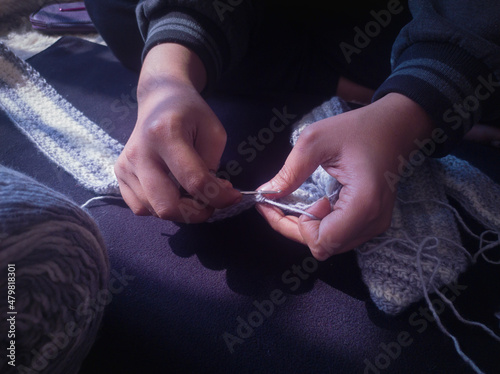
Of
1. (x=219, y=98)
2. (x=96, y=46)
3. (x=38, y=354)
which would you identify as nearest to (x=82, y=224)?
(x=38, y=354)

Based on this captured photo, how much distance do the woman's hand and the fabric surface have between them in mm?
106

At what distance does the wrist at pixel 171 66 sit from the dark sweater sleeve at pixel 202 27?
15 millimetres

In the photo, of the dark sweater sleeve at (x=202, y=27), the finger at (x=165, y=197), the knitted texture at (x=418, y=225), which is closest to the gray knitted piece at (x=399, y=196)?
the knitted texture at (x=418, y=225)

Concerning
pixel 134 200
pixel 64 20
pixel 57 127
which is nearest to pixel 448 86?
pixel 134 200

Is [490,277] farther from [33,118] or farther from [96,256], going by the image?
[33,118]

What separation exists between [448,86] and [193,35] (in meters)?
0.51

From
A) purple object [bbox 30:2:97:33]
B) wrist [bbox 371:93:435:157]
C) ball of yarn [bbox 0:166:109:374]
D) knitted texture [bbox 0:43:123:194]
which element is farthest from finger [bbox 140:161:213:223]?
purple object [bbox 30:2:97:33]

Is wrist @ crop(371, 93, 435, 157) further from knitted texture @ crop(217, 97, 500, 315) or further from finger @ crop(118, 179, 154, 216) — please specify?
finger @ crop(118, 179, 154, 216)

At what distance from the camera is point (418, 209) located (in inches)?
26.0

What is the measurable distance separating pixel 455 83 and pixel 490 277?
1.24 feet

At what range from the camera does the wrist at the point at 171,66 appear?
24.2 inches

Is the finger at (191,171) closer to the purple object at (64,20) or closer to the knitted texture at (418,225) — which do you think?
the knitted texture at (418,225)

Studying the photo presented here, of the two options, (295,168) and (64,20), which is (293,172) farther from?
(64,20)

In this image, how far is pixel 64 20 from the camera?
4.10 ft
